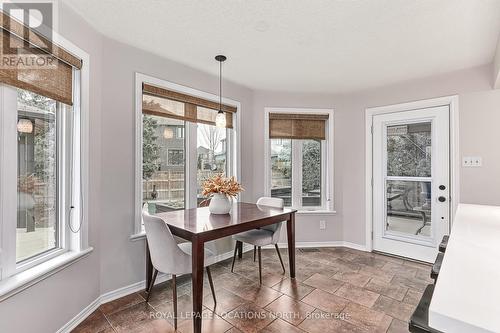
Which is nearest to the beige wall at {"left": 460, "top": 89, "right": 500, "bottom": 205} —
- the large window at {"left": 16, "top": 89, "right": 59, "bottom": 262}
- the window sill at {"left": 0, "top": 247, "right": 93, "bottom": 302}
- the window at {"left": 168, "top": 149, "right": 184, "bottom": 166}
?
the window at {"left": 168, "top": 149, "right": 184, "bottom": 166}

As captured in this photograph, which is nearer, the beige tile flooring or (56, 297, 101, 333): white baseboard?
(56, 297, 101, 333): white baseboard

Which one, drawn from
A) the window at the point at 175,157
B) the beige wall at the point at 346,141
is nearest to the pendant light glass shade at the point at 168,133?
the window at the point at 175,157

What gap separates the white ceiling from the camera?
189 centimetres

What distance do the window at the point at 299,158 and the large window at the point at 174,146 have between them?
→ 896 mm

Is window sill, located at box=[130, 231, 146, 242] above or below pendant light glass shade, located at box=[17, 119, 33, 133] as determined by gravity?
below

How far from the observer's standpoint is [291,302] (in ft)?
7.84

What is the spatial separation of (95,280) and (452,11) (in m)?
3.62

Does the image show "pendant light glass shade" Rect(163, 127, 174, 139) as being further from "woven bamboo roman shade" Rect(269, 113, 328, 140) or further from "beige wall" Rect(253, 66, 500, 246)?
"woven bamboo roman shade" Rect(269, 113, 328, 140)

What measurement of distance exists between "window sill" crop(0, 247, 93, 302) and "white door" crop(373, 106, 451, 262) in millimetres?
3695

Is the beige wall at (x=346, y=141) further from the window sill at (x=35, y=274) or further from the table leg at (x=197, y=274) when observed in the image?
the window sill at (x=35, y=274)

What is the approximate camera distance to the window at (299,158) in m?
3.98

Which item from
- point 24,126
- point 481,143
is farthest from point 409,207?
point 24,126

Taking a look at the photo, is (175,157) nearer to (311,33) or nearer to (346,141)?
(311,33)

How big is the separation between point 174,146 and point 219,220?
3.82 feet
